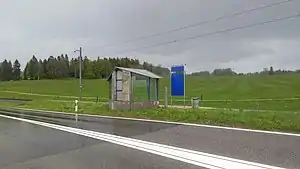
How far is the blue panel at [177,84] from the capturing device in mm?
22277

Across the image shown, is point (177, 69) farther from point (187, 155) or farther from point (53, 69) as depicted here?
point (53, 69)

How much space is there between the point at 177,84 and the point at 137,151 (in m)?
14.1

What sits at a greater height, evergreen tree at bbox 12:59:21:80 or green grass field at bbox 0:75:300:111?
evergreen tree at bbox 12:59:21:80

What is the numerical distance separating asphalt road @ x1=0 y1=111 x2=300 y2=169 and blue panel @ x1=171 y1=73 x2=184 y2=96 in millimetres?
9631

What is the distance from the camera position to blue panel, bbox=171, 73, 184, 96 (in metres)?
22.3

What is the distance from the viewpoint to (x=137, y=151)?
8648 mm

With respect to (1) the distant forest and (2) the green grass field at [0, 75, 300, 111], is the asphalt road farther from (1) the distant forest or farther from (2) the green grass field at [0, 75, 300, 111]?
(1) the distant forest

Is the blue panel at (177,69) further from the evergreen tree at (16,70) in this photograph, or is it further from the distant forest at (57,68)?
the evergreen tree at (16,70)

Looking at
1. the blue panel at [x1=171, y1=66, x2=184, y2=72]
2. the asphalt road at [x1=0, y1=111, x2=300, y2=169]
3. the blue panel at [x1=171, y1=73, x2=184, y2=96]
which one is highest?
the blue panel at [x1=171, y1=66, x2=184, y2=72]

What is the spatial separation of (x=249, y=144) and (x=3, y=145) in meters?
7.37

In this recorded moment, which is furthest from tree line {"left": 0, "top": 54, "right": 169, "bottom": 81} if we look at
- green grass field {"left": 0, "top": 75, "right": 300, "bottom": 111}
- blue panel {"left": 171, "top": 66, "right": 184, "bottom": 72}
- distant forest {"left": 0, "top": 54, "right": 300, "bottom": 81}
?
blue panel {"left": 171, "top": 66, "right": 184, "bottom": 72}

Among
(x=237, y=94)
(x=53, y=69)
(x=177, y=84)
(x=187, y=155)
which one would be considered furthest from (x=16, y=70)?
(x=187, y=155)

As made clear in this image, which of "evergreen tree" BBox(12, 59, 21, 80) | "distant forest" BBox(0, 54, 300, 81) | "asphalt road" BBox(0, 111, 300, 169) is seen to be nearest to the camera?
"asphalt road" BBox(0, 111, 300, 169)

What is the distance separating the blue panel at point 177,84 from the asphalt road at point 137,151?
9.63 metres
